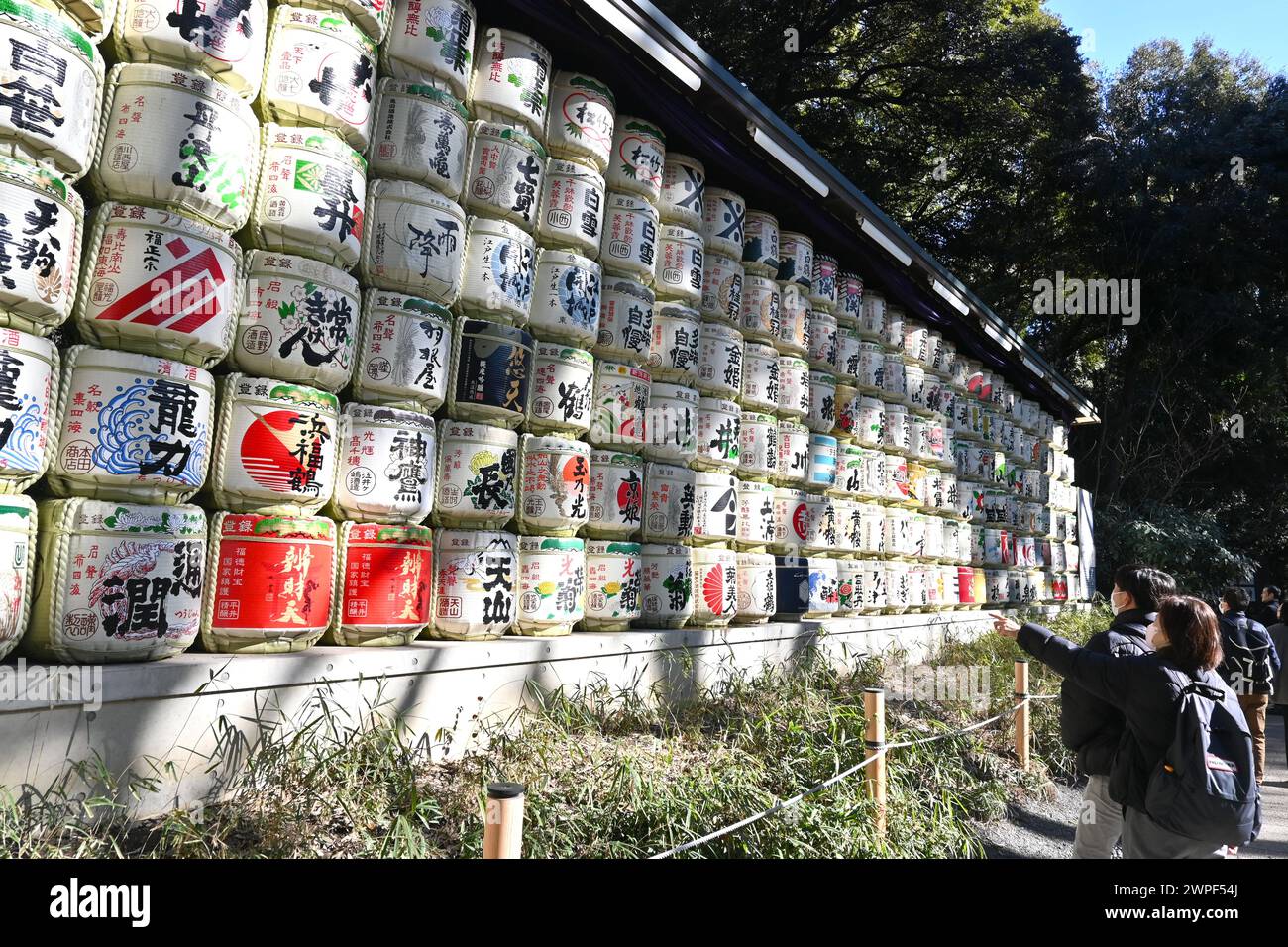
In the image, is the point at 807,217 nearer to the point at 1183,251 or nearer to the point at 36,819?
the point at 36,819

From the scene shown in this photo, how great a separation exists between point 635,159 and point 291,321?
2804 millimetres

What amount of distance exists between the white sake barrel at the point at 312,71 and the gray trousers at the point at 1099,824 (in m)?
4.37

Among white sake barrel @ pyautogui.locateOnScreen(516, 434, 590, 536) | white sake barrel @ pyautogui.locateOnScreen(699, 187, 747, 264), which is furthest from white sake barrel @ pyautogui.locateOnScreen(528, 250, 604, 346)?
white sake barrel @ pyautogui.locateOnScreen(699, 187, 747, 264)

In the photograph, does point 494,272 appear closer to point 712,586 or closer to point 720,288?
point 720,288

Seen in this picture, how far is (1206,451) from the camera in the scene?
1709 centimetres

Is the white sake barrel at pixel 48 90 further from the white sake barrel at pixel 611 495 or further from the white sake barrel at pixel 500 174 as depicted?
the white sake barrel at pixel 611 495

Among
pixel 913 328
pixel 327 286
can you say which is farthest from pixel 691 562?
A: pixel 913 328

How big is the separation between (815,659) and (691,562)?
1.55 metres

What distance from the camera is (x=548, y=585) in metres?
4.61

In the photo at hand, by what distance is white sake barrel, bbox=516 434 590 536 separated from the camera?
461 cm

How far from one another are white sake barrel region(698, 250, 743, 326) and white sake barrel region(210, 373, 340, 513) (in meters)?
3.34

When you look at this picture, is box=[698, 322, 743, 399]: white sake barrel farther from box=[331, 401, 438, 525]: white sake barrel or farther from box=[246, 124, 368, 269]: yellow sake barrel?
box=[246, 124, 368, 269]: yellow sake barrel

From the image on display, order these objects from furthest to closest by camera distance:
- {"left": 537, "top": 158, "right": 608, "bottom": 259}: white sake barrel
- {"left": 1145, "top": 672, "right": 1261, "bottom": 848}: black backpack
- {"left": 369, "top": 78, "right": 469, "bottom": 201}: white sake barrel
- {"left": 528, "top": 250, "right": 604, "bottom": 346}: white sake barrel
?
1. {"left": 537, "top": 158, "right": 608, "bottom": 259}: white sake barrel
2. {"left": 528, "top": 250, "right": 604, "bottom": 346}: white sake barrel
3. {"left": 369, "top": 78, "right": 469, "bottom": 201}: white sake barrel
4. {"left": 1145, "top": 672, "right": 1261, "bottom": 848}: black backpack

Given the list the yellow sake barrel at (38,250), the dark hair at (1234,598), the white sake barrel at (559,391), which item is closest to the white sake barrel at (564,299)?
the white sake barrel at (559,391)
